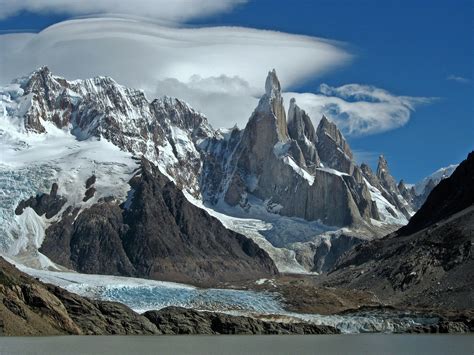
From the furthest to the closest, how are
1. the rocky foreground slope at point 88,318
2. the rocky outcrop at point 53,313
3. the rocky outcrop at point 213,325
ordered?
the rocky outcrop at point 213,325 < the rocky foreground slope at point 88,318 < the rocky outcrop at point 53,313

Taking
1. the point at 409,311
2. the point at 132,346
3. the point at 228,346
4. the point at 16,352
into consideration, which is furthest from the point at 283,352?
the point at 409,311

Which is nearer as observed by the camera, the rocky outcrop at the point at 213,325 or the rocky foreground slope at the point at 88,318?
the rocky foreground slope at the point at 88,318

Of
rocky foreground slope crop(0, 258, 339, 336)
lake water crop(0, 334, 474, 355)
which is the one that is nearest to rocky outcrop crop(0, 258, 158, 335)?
rocky foreground slope crop(0, 258, 339, 336)

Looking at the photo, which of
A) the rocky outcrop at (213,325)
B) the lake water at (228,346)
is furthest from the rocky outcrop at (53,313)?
the lake water at (228,346)

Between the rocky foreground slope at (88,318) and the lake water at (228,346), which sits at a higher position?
the lake water at (228,346)

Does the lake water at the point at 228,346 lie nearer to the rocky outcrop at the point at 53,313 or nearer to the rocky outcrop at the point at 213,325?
the rocky outcrop at the point at 53,313

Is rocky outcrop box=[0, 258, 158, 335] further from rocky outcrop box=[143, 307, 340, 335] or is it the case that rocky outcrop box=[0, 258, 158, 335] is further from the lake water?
the lake water

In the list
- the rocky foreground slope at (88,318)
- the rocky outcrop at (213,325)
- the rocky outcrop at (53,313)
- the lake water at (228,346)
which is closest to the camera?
the lake water at (228,346)

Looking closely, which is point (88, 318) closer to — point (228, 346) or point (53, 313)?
point (53, 313)
